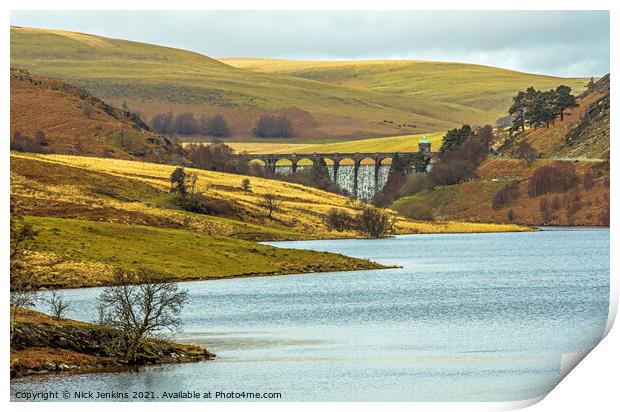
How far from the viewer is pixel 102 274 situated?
285ft

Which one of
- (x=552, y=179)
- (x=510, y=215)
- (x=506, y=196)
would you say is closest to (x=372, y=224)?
(x=510, y=215)

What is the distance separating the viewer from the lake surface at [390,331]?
151ft

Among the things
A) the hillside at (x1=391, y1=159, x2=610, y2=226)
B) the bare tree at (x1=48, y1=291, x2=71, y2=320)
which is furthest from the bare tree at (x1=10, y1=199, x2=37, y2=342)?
the hillside at (x1=391, y1=159, x2=610, y2=226)

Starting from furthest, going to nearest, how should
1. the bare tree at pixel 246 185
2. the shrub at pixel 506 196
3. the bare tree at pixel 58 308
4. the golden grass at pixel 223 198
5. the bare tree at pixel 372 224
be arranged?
1. the shrub at pixel 506 196
2. the bare tree at pixel 246 185
3. the bare tree at pixel 372 224
4. the golden grass at pixel 223 198
5. the bare tree at pixel 58 308

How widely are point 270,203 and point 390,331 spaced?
330 feet

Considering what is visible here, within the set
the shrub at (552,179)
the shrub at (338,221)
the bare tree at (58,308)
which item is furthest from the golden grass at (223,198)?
the bare tree at (58,308)

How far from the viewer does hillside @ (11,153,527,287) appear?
91.1 meters

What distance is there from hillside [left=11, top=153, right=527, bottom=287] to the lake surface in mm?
5506

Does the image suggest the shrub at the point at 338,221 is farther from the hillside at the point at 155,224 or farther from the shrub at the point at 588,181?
the shrub at the point at 588,181

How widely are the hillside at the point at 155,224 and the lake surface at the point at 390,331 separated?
551cm

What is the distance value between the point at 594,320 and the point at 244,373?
2251cm

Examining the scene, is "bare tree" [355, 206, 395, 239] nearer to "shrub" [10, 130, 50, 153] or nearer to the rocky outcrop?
"shrub" [10, 130, 50, 153]

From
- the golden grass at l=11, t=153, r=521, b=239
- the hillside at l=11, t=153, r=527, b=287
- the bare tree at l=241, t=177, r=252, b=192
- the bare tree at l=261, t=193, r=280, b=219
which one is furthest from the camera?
the bare tree at l=241, t=177, r=252, b=192

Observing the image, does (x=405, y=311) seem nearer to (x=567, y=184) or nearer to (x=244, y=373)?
(x=244, y=373)
